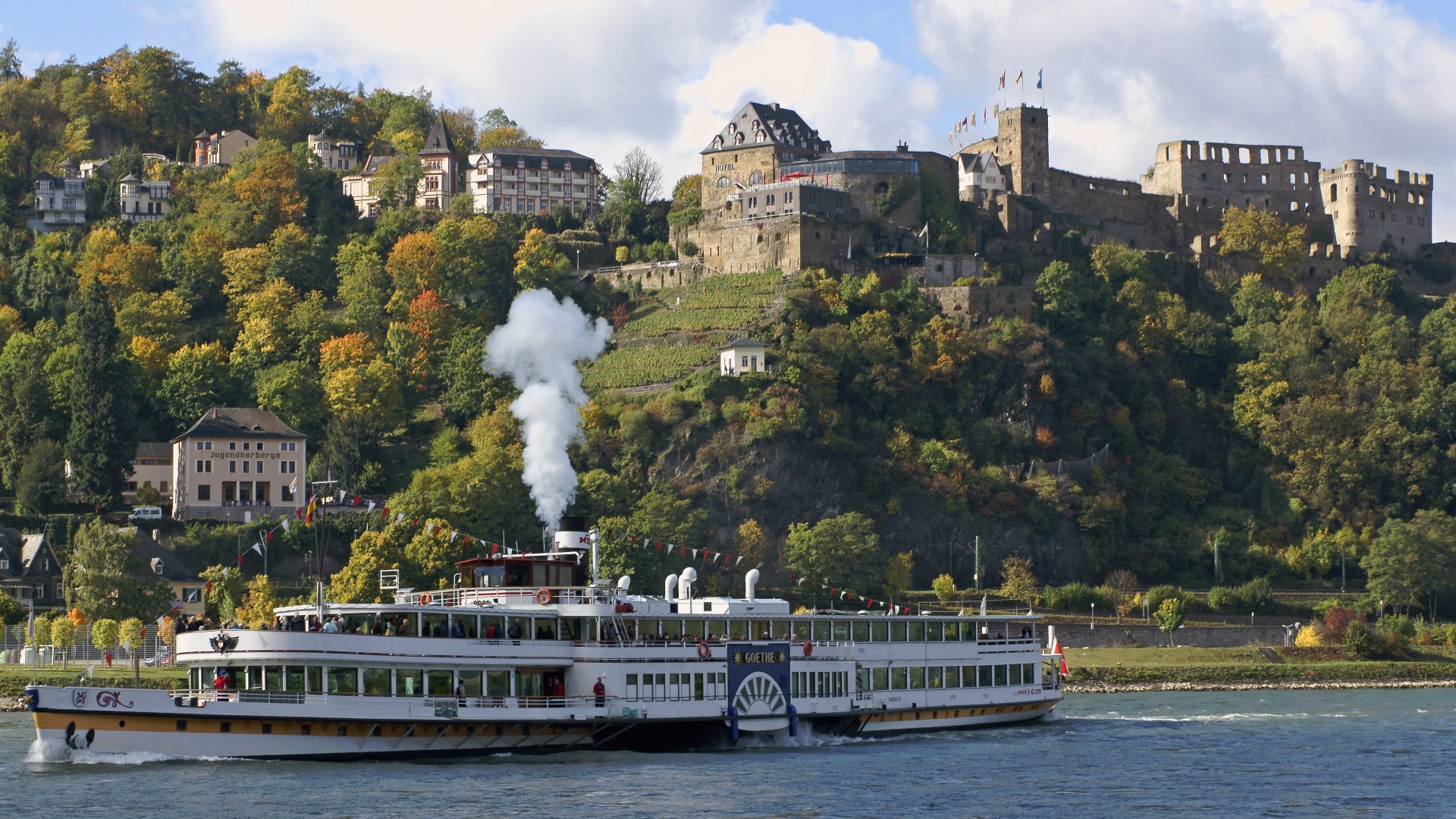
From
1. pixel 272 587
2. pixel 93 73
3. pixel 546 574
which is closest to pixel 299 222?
pixel 93 73

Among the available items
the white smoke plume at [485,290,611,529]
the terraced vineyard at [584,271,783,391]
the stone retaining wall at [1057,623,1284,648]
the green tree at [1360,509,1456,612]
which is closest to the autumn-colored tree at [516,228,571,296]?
the terraced vineyard at [584,271,783,391]

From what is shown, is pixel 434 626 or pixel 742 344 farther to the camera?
pixel 742 344

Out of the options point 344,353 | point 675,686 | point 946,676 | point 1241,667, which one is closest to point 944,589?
point 1241,667

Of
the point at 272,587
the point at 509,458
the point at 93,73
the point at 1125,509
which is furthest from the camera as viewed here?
the point at 93,73

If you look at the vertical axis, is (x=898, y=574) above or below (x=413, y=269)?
below

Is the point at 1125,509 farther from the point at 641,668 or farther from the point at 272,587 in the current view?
the point at 641,668

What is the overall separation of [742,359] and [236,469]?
27.0 m

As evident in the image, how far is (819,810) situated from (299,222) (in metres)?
95.9

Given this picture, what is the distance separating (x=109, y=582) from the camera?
287 feet

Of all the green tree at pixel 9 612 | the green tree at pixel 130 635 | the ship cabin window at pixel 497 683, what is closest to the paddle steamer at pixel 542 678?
the ship cabin window at pixel 497 683

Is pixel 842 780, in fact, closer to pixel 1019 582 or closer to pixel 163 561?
pixel 1019 582

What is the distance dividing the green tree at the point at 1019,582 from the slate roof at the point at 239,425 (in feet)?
121

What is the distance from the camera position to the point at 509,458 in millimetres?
103812

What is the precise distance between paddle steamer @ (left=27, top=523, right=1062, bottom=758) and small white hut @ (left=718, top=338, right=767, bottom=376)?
4591 centimetres
